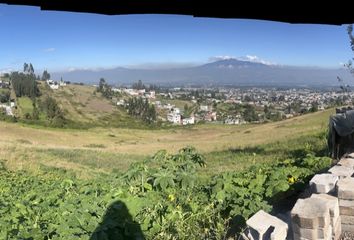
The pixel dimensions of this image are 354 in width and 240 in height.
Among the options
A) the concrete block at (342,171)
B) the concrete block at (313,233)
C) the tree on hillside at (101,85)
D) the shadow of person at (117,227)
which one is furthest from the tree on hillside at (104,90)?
the concrete block at (313,233)

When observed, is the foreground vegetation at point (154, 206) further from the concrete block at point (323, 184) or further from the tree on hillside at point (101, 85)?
the tree on hillside at point (101, 85)

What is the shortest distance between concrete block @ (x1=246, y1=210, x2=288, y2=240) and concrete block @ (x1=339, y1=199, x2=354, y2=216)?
27.9 inches

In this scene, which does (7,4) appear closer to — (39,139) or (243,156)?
(243,156)

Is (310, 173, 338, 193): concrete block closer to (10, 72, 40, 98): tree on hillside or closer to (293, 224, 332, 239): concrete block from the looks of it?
(293, 224, 332, 239): concrete block

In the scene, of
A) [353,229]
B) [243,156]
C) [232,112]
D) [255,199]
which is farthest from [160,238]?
[232,112]

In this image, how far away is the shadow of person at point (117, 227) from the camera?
392 centimetres

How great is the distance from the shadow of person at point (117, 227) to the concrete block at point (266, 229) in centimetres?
110

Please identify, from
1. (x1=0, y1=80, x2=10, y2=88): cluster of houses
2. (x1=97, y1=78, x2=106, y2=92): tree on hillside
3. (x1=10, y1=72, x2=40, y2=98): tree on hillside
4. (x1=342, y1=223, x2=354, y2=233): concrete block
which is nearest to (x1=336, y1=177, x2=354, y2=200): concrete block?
(x1=342, y1=223, x2=354, y2=233): concrete block

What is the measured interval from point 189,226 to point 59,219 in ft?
4.78

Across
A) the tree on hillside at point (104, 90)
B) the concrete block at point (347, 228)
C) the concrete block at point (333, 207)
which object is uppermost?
the concrete block at point (333, 207)

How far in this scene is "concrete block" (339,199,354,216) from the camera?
175 inches

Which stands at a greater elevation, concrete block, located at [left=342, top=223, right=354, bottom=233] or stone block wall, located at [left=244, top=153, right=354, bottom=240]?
stone block wall, located at [left=244, top=153, right=354, bottom=240]

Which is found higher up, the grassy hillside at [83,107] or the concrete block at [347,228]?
the concrete block at [347,228]

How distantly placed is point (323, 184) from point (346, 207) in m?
0.49
